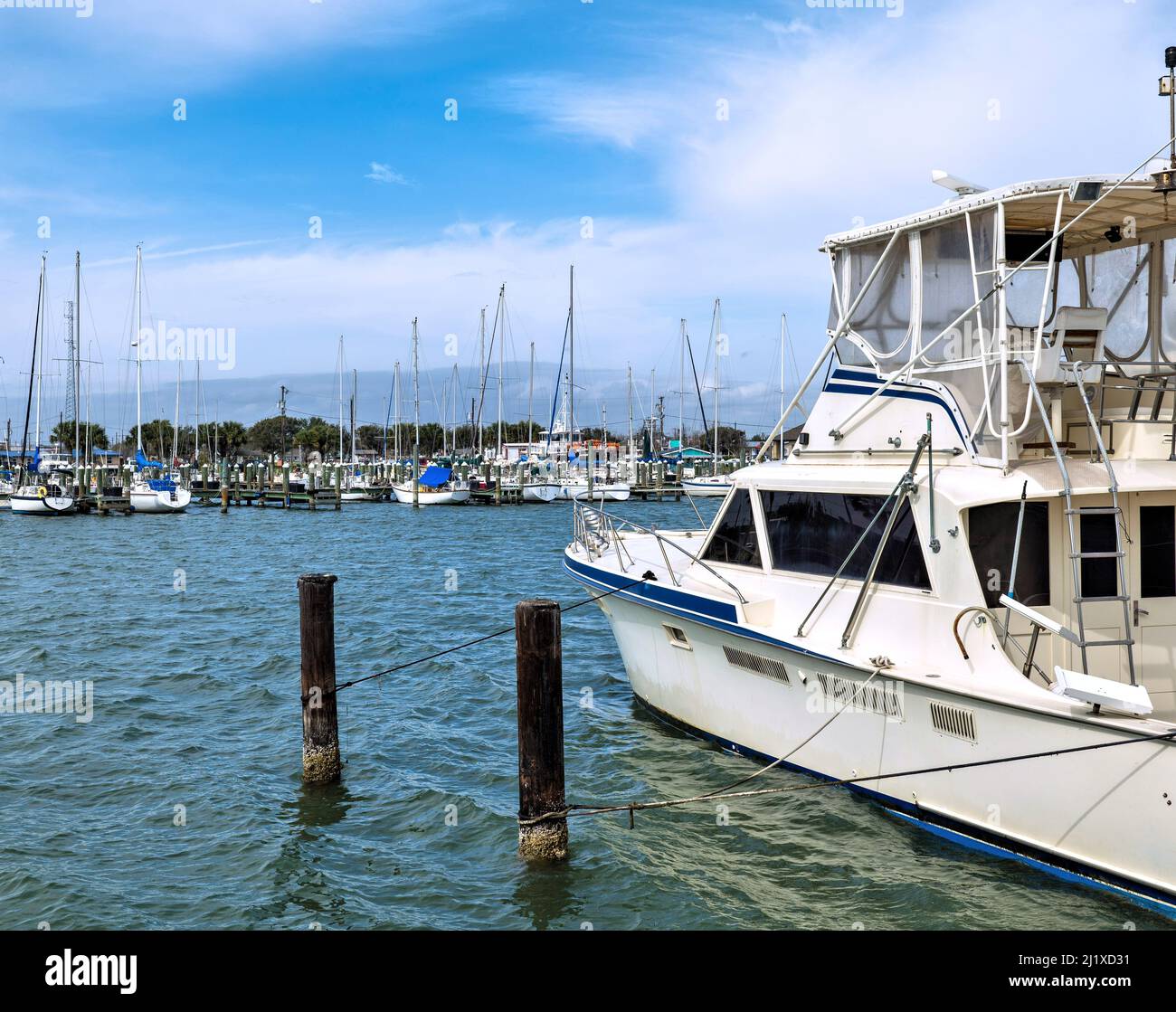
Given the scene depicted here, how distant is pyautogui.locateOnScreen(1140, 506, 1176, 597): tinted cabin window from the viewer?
28.6 ft

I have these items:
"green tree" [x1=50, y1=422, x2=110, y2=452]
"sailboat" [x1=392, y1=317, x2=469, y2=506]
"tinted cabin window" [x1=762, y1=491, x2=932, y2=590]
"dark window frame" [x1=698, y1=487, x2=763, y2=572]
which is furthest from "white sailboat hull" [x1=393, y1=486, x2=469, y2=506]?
"tinted cabin window" [x1=762, y1=491, x2=932, y2=590]

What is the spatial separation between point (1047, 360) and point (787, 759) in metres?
4.23

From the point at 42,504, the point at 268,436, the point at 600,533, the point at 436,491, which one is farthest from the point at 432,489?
the point at 268,436

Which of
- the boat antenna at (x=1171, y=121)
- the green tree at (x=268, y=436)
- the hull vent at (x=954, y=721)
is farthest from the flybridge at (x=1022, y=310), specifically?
the green tree at (x=268, y=436)

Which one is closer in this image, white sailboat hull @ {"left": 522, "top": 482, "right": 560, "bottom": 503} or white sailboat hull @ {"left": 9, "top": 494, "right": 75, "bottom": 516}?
white sailboat hull @ {"left": 9, "top": 494, "right": 75, "bottom": 516}

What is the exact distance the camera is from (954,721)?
803 centimetres

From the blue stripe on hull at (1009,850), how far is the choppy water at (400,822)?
132 mm

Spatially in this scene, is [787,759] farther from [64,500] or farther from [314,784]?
[64,500]

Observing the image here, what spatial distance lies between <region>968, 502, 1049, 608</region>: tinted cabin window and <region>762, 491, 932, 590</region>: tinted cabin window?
49cm

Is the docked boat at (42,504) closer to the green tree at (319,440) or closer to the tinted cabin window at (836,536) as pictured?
the tinted cabin window at (836,536)

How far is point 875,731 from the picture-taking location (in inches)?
349

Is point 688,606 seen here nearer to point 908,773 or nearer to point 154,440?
point 908,773

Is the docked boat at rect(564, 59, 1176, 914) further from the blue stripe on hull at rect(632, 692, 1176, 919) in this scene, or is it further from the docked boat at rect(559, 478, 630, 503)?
the docked boat at rect(559, 478, 630, 503)

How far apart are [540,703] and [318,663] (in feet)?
10.0
